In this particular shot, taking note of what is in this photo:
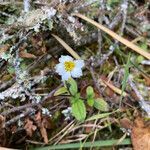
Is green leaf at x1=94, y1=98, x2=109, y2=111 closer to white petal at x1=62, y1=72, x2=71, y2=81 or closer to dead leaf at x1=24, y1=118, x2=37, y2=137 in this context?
white petal at x1=62, y1=72, x2=71, y2=81

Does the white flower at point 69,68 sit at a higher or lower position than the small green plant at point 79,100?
higher

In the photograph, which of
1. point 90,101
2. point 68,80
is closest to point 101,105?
point 90,101

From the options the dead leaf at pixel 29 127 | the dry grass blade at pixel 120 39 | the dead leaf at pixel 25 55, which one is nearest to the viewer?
the dead leaf at pixel 29 127

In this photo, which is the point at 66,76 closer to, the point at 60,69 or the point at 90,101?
the point at 60,69

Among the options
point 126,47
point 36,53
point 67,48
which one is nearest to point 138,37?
point 126,47

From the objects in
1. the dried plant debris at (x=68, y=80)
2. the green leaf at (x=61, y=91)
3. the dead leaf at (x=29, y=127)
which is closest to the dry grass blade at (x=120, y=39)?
the dried plant debris at (x=68, y=80)

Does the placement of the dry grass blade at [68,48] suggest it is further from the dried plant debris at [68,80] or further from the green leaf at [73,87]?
the green leaf at [73,87]

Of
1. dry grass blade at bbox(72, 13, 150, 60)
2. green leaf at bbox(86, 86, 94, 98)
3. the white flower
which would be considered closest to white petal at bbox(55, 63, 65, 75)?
the white flower
